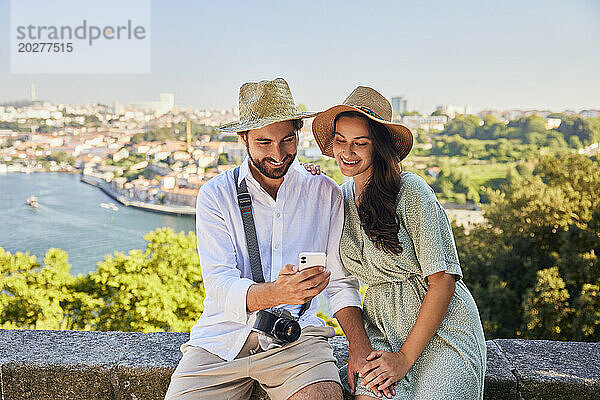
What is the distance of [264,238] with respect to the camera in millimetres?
2117

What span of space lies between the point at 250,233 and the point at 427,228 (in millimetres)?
614

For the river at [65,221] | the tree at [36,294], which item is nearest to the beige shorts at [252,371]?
the tree at [36,294]

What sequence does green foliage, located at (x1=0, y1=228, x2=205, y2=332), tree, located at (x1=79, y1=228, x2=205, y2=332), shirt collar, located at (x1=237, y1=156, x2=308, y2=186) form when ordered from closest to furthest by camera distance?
shirt collar, located at (x1=237, y1=156, x2=308, y2=186), green foliage, located at (x1=0, y1=228, x2=205, y2=332), tree, located at (x1=79, y1=228, x2=205, y2=332)

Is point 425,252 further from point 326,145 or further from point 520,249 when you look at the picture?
point 520,249

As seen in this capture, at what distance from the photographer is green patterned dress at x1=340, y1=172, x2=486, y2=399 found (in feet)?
6.09

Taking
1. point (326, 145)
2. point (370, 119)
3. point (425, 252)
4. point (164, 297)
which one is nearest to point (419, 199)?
point (425, 252)

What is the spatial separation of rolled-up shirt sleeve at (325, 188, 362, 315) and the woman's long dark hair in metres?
0.11

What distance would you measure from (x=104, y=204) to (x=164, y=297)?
71.7 feet

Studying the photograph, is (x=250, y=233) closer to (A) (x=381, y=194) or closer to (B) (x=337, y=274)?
(B) (x=337, y=274)

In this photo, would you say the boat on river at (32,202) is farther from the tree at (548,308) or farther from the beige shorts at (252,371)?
the beige shorts at (252,371)

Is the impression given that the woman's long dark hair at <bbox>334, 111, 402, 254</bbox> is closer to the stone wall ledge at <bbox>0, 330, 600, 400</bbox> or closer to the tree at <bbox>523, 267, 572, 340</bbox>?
the stone wall ledge at <bbox>0, 330, 600, 400</bbox>

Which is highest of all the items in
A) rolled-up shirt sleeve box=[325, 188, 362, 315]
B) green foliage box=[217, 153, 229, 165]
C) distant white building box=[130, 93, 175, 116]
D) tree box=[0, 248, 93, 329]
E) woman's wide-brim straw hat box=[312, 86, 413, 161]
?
distant white building box=[130, 93, 175, 116]

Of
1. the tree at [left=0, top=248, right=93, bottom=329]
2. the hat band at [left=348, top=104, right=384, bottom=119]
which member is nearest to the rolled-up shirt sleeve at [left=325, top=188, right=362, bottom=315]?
the hat band at [left=348, top=104, right=384, bottom=119]

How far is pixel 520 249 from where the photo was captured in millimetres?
14609
